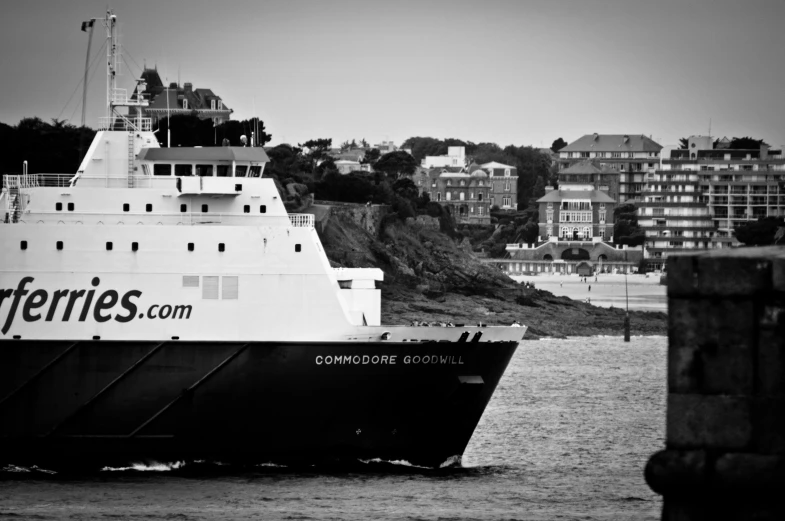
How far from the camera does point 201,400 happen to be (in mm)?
24141

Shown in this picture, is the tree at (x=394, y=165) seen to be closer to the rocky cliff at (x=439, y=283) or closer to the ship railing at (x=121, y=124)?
the rocky cliff at (x=439, y=283)

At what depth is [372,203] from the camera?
323 feet

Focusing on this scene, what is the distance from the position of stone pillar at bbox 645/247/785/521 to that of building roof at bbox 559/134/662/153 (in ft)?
626

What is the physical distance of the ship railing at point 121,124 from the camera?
26859 millimetres

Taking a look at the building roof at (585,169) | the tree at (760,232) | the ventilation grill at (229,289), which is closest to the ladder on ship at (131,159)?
the ventilation grill at (229,289)

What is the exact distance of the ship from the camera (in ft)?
78.9

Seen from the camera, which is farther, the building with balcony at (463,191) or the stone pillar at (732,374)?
the building with balcony at (463,191)

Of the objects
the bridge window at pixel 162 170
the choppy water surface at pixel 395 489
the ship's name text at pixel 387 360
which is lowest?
the choppy water surface at pixel 395 489

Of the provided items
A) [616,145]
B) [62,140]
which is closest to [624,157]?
[616,145]

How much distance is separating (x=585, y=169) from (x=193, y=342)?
16606 centimetres

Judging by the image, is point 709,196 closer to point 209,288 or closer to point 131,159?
point 131,159

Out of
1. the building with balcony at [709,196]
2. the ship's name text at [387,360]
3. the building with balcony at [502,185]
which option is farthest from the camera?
the building with balcony at [502,185]

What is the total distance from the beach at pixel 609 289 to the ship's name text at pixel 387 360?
260 feet

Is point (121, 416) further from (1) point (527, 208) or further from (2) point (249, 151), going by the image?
(1) point (527, 208)
